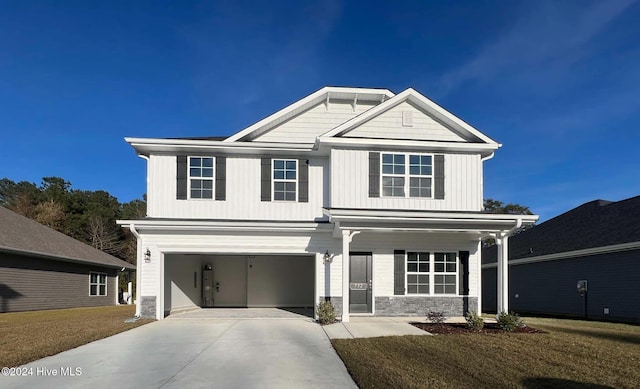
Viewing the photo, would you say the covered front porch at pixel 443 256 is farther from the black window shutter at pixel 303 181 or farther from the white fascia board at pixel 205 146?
the white fascia board at pixel 205 146

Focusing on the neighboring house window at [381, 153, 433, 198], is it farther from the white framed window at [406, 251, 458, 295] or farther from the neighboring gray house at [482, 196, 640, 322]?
the neighboring gray house at [482, 196, 640, 322]

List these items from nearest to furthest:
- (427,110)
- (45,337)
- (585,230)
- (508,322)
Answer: (45,337), (508,322), (427,110), (585,230)

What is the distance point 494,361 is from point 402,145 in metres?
7.59

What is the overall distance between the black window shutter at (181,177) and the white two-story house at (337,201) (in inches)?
1.2

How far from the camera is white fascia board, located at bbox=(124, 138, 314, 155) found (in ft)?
44.2

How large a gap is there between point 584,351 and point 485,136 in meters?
7.46

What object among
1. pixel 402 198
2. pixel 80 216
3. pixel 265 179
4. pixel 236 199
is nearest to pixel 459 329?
pixel 402 198

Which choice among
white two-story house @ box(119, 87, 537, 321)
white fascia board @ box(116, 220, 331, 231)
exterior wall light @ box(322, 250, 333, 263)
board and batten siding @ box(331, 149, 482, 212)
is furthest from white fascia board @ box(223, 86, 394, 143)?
exterior wall light @ box(322, 250, 333, 263)

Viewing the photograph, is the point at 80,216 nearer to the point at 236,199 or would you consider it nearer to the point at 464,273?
the point at 236,199

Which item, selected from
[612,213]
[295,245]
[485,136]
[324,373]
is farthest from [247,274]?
[612,213]

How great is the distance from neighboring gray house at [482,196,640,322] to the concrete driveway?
11.8 meters

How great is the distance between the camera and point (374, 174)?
13.6 m

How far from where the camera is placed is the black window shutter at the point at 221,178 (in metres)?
13.9

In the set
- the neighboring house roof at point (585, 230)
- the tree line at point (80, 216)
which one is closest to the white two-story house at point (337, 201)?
the neighboring house roof at point (585, 230)
